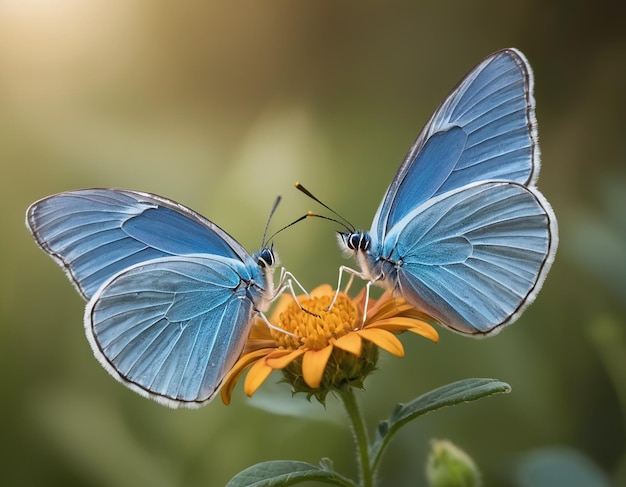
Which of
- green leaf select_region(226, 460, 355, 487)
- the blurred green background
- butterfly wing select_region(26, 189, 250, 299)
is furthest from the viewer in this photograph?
the blurred green background

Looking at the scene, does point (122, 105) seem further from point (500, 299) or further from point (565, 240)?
point (500, 299)

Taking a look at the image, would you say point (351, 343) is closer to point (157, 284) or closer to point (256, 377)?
point (256, 377)

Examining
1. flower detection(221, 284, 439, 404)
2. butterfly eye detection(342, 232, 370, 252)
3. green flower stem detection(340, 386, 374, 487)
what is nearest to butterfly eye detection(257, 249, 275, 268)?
flower detection(221, 284, 439, 404)

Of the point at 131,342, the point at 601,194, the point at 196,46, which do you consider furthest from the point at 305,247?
the point at 196,46

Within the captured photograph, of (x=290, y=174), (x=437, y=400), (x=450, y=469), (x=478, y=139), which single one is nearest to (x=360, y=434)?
(x=437, y=400)

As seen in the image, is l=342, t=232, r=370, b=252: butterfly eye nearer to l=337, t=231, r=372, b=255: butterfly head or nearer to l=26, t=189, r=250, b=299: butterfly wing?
l=337, t=231, r=372, b=255: butterfly head

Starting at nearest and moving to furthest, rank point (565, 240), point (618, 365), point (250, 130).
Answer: point (618, 365) < point (565, 240) < point (250, 130)
